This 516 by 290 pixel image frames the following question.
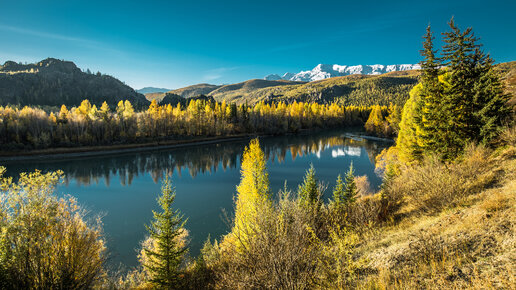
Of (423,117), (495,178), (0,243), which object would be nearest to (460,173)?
(495,178)

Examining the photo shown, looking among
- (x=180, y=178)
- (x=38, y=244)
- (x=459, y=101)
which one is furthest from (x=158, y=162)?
(x=459, y=101)

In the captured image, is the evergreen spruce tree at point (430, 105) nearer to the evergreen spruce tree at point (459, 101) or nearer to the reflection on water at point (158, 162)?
the evergreen spruce tree at point (459, 101)

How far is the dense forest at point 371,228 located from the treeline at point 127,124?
60.3 metres

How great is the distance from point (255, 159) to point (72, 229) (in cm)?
1135

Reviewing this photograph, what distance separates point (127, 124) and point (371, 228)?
78307 mm

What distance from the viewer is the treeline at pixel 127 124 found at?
5894 cm

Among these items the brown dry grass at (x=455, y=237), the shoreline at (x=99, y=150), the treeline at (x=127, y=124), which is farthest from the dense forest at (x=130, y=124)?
the brown dry grass at (x=455, y=237)

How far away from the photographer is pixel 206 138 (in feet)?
265

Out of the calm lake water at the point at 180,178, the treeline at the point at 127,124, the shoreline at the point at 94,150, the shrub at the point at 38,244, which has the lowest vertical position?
the calm lake water at the point at 180,178

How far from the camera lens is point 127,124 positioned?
71500 millimetres

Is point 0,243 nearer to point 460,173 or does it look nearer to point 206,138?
point 460,173

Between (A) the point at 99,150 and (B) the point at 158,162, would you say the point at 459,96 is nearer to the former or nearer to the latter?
(B) the point at 158,162

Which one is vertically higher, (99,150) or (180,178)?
(99,150)

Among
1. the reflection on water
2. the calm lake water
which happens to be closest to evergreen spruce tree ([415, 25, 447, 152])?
the calm lake water
